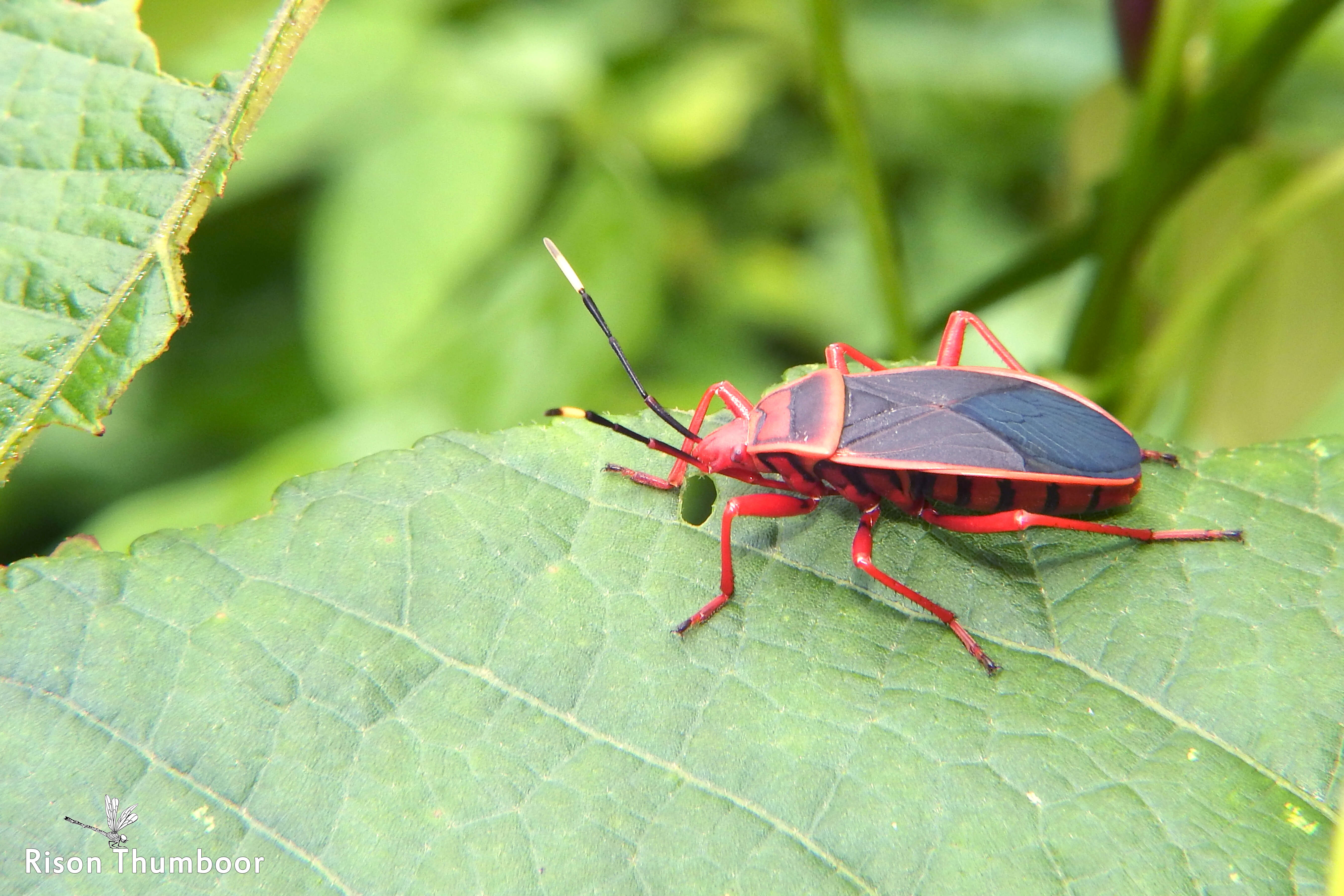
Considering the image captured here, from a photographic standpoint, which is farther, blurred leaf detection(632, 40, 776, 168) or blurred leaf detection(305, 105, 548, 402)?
blurred leaf detection(632, 40, 776, 168)

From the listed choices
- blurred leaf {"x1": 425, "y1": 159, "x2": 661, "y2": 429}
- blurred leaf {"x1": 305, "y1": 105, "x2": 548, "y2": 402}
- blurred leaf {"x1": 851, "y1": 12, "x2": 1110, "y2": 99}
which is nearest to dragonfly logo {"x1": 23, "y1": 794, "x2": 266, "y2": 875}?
blurred leaf {"x1": 425, "y1": 159, "x2": 661, "y2": 429}

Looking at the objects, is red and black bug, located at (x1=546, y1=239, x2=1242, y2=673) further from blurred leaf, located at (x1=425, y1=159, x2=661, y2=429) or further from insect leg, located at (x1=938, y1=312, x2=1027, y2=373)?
blurred leaf, located at (x1=425, y1=159, x2=661, y2=429)

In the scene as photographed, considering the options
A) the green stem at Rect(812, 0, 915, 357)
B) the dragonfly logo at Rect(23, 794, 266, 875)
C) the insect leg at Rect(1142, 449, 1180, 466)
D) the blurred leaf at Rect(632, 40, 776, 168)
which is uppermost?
the green stem at Rect(812, 0, 915, 357)

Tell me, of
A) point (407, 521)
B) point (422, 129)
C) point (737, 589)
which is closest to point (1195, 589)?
point (737, 589)

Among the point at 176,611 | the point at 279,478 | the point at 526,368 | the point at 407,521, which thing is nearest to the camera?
the point at 176,611

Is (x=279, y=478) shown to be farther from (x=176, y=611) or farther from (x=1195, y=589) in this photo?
(x=1195, y=589)

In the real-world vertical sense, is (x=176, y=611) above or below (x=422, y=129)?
above

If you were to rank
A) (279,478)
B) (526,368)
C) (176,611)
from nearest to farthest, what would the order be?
1. (176,611)
2. (279,478)
3. (526,368)

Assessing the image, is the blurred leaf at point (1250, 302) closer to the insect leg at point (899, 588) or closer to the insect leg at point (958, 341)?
the insect leg at point (958, 341)
